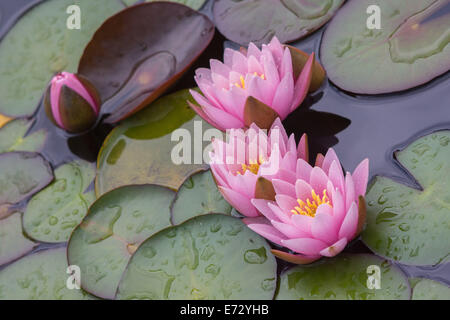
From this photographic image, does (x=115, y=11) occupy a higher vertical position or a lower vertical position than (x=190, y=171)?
higher

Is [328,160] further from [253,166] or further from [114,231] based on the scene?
[114,231]

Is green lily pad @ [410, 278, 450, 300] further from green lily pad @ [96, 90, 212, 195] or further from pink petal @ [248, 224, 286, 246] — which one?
green lily pad @ [96, 90, 212, 195]

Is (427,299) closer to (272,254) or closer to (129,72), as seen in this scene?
(272,254)

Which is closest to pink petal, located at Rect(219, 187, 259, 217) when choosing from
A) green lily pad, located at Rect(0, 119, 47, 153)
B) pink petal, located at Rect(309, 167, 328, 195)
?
pink petal, located at Rect(309, 167, 328, 195)

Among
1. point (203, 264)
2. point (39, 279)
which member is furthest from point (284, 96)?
point (39, 279)

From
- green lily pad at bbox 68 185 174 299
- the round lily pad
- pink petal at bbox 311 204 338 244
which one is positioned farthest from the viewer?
the round lily pad

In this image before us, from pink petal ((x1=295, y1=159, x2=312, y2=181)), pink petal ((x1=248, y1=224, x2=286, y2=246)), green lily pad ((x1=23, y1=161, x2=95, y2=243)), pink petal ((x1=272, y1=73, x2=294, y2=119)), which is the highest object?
pink petal ((x1=272, y1=73, x2=294, y2=119))

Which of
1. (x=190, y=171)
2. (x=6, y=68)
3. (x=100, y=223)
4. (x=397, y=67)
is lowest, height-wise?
(x=100, y=223)
